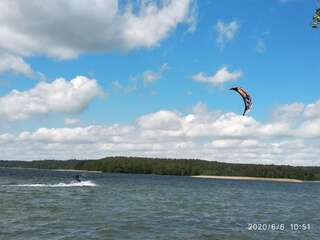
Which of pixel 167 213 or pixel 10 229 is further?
pixel 167 213

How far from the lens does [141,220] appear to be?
4466 centimetres

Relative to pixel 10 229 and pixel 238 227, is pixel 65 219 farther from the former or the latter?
pixel 238 227

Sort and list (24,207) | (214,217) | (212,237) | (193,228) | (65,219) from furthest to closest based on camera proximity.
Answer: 1. (24,207)
2. (214,217)
3. (65,219)
4. (193,228)
5. (212,237)

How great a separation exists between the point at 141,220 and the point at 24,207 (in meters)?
15.0

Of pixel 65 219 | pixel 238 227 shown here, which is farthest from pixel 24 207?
pixel 238 227
